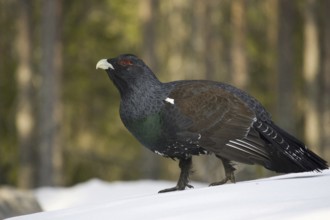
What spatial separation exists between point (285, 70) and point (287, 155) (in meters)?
15.9

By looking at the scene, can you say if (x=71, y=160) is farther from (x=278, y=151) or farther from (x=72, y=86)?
(x=278, y=151)

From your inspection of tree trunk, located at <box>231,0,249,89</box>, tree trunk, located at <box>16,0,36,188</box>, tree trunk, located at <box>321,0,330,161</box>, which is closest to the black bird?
tree trunk, located at <box>16,0,36,188</box>

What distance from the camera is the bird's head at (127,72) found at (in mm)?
8055

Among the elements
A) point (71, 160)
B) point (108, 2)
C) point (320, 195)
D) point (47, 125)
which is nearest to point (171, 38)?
point (108, 2)

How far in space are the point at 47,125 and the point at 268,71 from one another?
32.6 ft

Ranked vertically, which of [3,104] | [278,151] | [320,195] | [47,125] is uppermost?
[3,104]

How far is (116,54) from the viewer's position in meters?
28.6

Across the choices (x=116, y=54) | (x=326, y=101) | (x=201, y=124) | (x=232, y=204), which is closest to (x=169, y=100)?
(x=201, y=124)

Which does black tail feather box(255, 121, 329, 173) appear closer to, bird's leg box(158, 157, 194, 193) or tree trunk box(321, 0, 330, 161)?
bird's leg box(158, 157, 194, 193)

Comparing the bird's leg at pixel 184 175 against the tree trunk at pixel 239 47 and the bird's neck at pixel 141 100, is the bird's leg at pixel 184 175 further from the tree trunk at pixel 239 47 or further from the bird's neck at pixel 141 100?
the tree trunk at pixel 239 47

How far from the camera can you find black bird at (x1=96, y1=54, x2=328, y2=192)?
772 cm

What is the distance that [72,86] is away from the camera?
90.5 ft

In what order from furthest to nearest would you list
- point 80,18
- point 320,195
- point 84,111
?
point 84,111
point 80,18
point 320,195

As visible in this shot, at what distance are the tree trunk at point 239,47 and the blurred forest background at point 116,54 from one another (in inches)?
1.1
